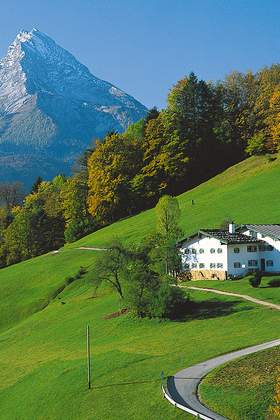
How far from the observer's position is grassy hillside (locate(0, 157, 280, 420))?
42.0 meters

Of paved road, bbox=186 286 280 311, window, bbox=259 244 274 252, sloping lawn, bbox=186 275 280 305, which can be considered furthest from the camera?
window, bbox=259 244 274 252

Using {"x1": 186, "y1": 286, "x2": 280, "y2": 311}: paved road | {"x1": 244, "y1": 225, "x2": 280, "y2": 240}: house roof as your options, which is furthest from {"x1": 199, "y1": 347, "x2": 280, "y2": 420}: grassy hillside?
{"x1": 244, "y1": 225, "x2": 280, "y2": 240}: house roof

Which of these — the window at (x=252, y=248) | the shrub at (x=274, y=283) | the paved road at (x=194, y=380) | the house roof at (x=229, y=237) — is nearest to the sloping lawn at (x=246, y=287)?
the shrub at (x=274, y=283)

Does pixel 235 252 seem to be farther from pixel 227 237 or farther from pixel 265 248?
pixel 265 248

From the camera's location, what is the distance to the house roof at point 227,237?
7456cm

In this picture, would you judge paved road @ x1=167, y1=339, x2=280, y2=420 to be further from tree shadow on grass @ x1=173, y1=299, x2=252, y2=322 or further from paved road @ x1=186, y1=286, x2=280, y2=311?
tree shadow on grass @ x1=173, y1=299, x2=252, y2=322

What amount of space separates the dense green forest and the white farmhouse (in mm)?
46090

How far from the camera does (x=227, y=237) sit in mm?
75750

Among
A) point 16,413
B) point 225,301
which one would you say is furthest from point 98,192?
point 16,413

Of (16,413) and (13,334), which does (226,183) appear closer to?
(13,334)

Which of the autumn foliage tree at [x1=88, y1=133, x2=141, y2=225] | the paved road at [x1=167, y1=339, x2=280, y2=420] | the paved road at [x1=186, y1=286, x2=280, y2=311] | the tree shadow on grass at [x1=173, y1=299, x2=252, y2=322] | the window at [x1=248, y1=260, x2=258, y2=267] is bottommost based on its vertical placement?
the paved road at [x1=167, y1=339, x2=280, y2=420]

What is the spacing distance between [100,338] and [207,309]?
10.9m

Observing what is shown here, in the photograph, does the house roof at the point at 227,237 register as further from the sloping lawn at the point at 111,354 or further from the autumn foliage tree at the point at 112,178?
the autumn foliage tree at the point at 112,178

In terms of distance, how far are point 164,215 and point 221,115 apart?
61.3 metres
